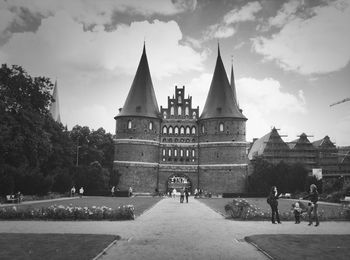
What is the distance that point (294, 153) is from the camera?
246 ft

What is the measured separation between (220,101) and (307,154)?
2260 cm

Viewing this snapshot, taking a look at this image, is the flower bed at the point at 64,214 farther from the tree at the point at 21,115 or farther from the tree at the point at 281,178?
the tree at the point at 281,178

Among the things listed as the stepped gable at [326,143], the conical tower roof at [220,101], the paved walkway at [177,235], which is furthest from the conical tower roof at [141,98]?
the paved walkway at [177,235]

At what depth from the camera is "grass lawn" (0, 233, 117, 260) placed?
30.4ft

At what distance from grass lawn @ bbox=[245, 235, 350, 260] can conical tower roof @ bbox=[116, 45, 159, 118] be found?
51526 millimetres

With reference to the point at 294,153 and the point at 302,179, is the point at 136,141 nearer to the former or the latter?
the point at 302,179

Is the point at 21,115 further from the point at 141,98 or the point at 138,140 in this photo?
the point at 141,98

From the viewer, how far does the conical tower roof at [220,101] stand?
6362cm

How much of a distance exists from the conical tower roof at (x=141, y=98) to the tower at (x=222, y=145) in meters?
8.20

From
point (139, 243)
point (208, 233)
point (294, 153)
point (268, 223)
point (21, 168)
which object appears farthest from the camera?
point (294, 153)

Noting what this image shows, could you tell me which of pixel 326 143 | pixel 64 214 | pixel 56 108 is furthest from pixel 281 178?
pixel 56 108

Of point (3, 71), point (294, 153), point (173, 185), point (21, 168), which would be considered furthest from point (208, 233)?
point (173, 185)

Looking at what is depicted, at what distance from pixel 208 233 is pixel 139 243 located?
10.4 feet

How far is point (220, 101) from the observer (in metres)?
64.2
